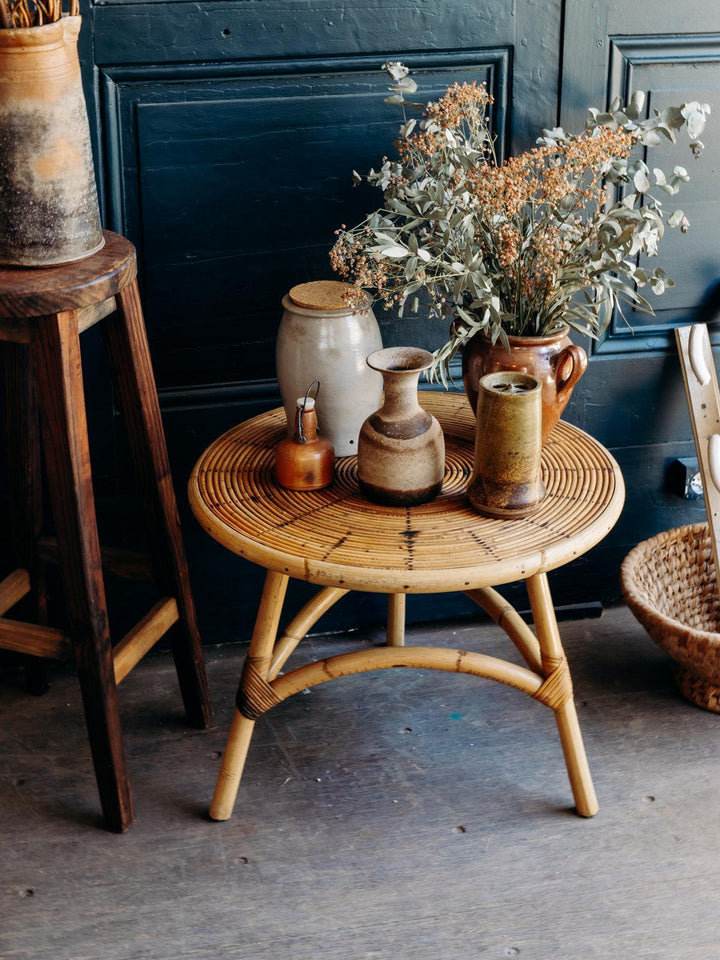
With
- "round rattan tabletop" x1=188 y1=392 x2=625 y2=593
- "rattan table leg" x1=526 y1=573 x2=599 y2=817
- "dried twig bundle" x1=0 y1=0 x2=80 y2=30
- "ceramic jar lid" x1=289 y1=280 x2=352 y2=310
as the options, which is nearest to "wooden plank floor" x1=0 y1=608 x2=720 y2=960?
"rattan table leg" x1=526 y1=573 x2=599 y2=817

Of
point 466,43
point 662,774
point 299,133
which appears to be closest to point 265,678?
point 662,774

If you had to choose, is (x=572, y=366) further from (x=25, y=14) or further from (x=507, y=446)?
(x=25, y=14)

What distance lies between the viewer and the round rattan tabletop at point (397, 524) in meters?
1.53

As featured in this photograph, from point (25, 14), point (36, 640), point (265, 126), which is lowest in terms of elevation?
point (36, 640)

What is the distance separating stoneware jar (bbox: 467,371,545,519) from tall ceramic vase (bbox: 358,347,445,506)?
75 mm

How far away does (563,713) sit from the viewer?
Result: 179cm

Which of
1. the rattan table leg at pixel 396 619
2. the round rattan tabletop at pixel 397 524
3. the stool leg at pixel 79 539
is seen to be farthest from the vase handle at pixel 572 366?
the stool leg at pixel 79 539

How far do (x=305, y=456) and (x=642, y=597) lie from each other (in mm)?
758

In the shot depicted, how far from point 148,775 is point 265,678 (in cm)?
37

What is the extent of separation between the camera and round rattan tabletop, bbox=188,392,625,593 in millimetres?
1526

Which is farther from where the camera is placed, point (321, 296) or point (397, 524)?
point (321, 296)

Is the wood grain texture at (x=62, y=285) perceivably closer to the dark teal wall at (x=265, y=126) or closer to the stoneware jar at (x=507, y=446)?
the dark teal wall at (x=265, y=126)

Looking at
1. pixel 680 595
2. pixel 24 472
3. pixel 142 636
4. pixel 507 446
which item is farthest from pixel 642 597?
pixel 24 472

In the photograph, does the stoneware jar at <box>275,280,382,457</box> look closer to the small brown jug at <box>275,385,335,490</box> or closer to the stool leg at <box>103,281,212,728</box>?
the small brown jug at <box>275,385,335,490</box>
